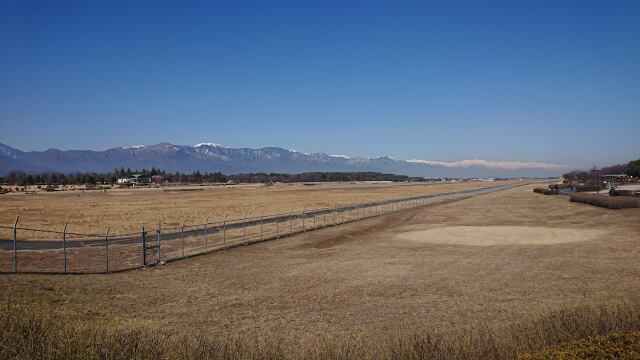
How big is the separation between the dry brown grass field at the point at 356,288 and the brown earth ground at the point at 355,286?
2.1 inches

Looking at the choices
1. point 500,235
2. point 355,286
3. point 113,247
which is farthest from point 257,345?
point 500,235

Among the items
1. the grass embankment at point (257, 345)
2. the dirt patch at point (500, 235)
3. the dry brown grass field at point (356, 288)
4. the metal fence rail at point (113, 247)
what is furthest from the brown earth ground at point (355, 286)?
the grass embankment at point (257, 345)

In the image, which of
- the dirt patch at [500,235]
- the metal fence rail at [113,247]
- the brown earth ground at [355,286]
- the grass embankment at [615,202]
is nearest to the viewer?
the brown earth ground at [355,286]

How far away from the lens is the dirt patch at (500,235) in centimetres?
3544

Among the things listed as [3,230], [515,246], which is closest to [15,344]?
[515,246]

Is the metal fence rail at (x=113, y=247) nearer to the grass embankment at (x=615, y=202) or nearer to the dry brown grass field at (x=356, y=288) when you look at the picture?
the dry brown grass field at (x=356, y=288)

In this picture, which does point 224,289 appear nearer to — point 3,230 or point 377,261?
point 377,261

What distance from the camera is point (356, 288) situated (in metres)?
21.1

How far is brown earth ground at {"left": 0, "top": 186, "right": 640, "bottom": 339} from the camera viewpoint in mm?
16234

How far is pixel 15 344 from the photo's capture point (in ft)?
27.0

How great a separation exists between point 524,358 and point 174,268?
21699 millimetres

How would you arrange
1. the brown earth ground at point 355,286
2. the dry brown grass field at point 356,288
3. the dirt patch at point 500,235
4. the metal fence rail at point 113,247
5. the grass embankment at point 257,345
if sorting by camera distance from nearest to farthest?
the grass embankment at point 257,345 → the dry brown grass field at point 356,288 → the brown earth ground at point 355,286 → the metal fence rail at point 113,247 → the dirt patch at point 500,235

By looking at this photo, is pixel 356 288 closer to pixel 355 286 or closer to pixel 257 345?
pixel 355 286

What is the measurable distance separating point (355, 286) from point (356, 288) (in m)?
0.39
